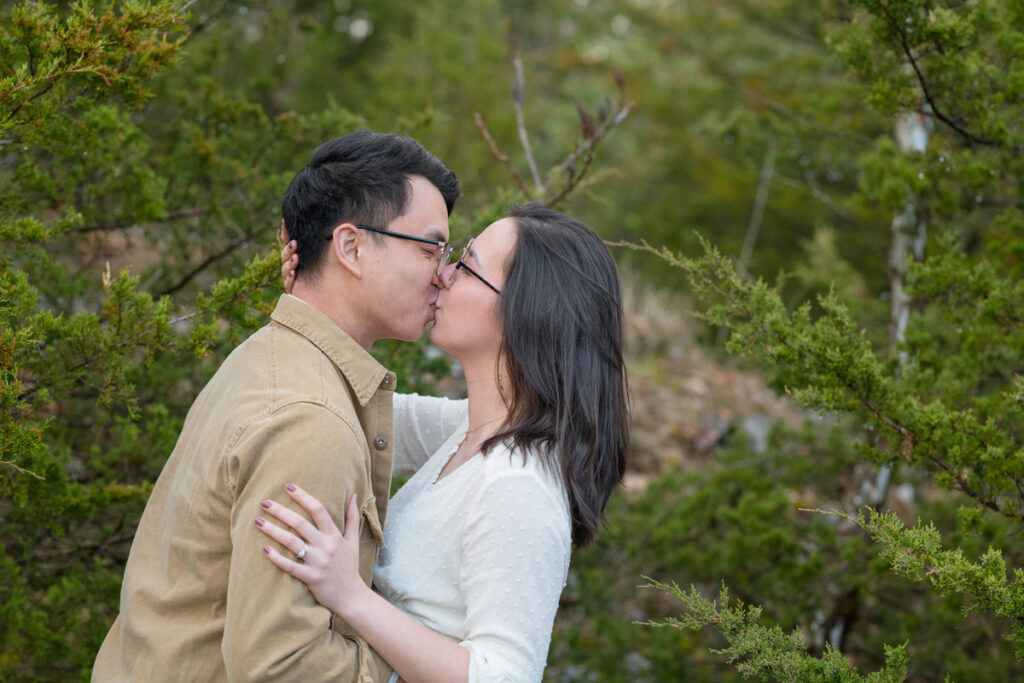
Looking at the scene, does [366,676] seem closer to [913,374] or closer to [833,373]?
[833,373]

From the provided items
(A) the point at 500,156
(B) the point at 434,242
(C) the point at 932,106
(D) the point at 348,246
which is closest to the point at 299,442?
(D) the point at 348,246

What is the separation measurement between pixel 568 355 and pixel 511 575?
0.63 m

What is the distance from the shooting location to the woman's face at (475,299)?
2.51 meters

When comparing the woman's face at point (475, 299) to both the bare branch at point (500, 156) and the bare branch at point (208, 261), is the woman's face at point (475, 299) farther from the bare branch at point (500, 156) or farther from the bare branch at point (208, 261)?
the bare branch at point (208, 261)

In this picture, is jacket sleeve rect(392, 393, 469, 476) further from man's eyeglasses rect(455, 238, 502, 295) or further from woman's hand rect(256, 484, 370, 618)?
woman's hand rect(256, 484, 370, 618)

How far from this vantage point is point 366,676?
2023 millimetres

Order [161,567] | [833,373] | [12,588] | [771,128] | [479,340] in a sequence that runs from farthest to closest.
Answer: [771,128], [12,588], [833,373], [479,340], [161,567]

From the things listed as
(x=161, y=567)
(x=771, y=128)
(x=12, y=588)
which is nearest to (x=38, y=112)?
(x=161, y=567)

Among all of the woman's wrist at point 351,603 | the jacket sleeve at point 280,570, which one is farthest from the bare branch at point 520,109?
the woman's wrist at point 351,603

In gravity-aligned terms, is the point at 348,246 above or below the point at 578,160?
above

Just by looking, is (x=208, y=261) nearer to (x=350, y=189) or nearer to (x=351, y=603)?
(x=350, y=189)

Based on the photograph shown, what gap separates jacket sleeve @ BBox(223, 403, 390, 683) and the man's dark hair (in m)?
0.60

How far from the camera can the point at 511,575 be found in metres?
2.10

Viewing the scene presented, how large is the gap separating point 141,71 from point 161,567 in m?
1.68
